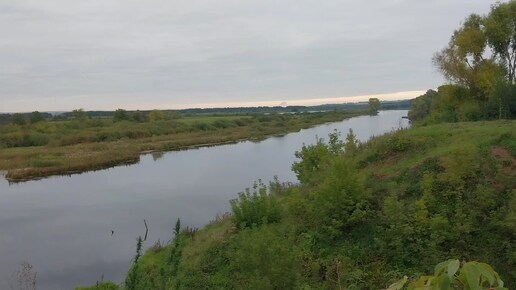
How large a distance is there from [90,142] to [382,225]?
51.2 meters

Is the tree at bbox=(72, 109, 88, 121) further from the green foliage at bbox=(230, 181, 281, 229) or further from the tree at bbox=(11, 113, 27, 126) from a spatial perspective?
the green foliage at bbox=(230, 181, 281, 229)

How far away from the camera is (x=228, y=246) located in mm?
10352

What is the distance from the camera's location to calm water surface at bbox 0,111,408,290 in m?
14.0

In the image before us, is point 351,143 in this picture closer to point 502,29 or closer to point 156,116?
point 502,29

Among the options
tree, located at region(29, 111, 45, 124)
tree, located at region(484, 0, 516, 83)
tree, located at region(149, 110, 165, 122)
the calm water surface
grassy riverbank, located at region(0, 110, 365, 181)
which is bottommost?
the calm water surface

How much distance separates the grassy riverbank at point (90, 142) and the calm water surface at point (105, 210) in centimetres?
321

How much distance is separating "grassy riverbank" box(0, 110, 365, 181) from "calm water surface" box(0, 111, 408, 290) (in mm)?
3211

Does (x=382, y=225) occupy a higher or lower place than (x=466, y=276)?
lower

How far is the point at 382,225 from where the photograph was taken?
8.62 metres

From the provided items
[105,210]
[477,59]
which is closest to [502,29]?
[477,59]

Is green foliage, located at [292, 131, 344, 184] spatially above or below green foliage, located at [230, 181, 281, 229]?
Answer: above

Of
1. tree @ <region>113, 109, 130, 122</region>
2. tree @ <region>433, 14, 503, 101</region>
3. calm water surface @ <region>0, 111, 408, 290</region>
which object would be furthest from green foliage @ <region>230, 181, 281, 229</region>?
tree @ <region>113, 109, 130, 122</region>

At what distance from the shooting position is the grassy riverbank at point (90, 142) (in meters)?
35.5

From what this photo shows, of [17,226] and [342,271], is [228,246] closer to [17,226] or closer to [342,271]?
[342,271]
